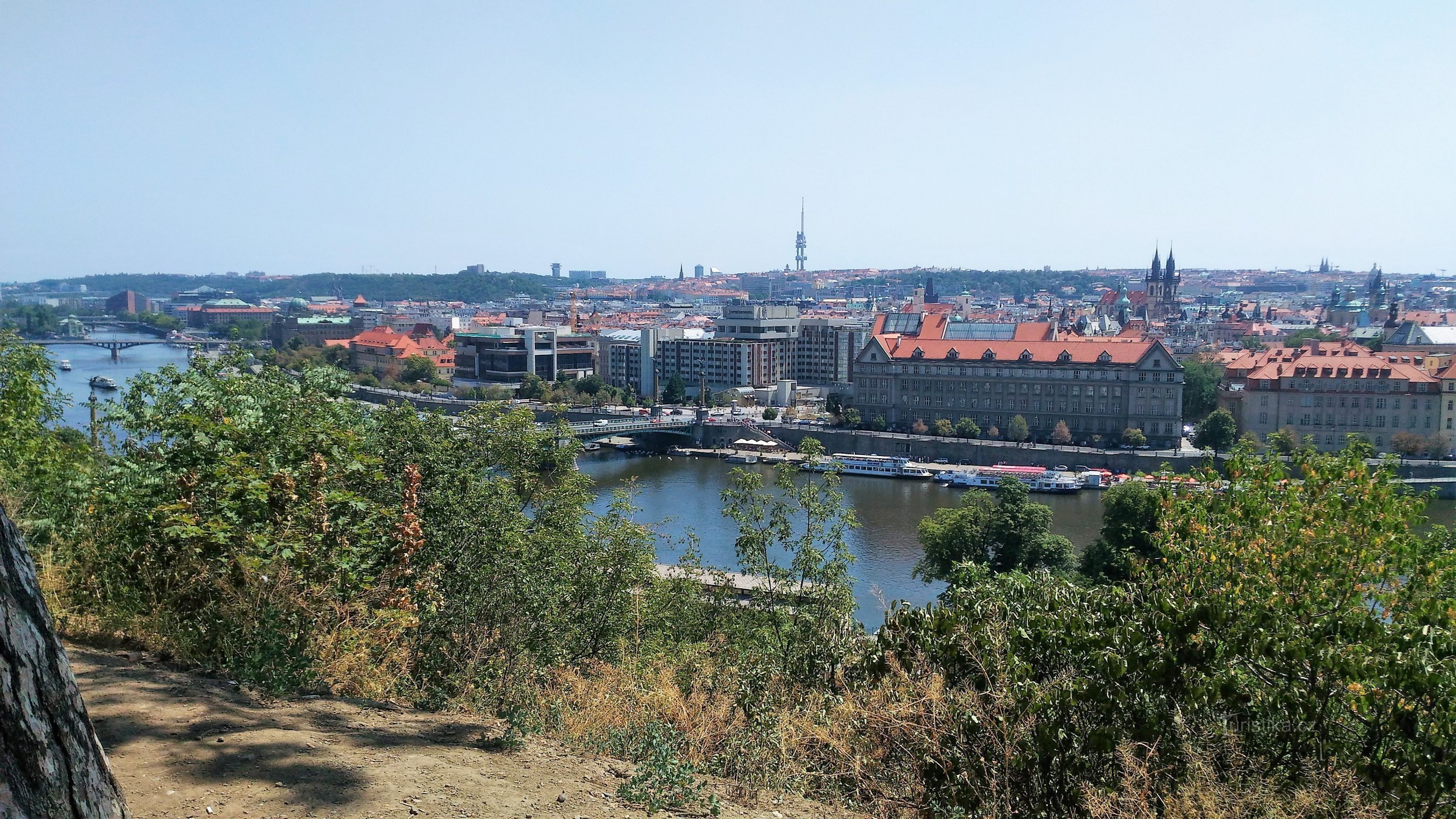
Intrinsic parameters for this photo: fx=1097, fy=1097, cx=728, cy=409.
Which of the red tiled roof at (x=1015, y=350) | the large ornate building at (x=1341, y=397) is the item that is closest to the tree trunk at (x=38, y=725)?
the large ornate building at (x=1341, y=397)

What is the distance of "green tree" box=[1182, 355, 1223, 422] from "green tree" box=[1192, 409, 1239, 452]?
4.71 m

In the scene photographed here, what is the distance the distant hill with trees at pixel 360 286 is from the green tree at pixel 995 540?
95.1 metres

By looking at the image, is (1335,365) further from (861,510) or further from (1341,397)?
(861,510)

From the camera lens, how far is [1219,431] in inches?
990

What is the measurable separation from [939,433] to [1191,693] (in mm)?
24587

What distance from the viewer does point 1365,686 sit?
2896 mm

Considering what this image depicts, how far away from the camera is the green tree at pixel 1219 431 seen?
81.8 ft

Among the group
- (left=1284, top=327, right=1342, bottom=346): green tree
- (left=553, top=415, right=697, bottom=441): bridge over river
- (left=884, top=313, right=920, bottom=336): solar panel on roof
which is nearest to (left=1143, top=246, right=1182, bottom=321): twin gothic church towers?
(left=1284, top=327, right=1342, bottom=346): green tree

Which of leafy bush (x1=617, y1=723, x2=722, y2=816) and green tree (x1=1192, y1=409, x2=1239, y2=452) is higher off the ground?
leafy bush (x1=617, y1=723, x2=722, y2=816)

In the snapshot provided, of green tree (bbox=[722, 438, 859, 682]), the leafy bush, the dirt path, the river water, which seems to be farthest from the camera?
the river water

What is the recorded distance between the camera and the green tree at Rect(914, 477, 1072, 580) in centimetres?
1347

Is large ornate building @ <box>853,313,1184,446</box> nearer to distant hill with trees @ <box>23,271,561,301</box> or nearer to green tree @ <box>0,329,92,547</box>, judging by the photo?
green tree @ <box>0,329,92,547</box>

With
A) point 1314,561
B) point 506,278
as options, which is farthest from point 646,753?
point 506,278

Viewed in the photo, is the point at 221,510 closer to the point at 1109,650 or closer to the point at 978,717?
the point at 978,717
